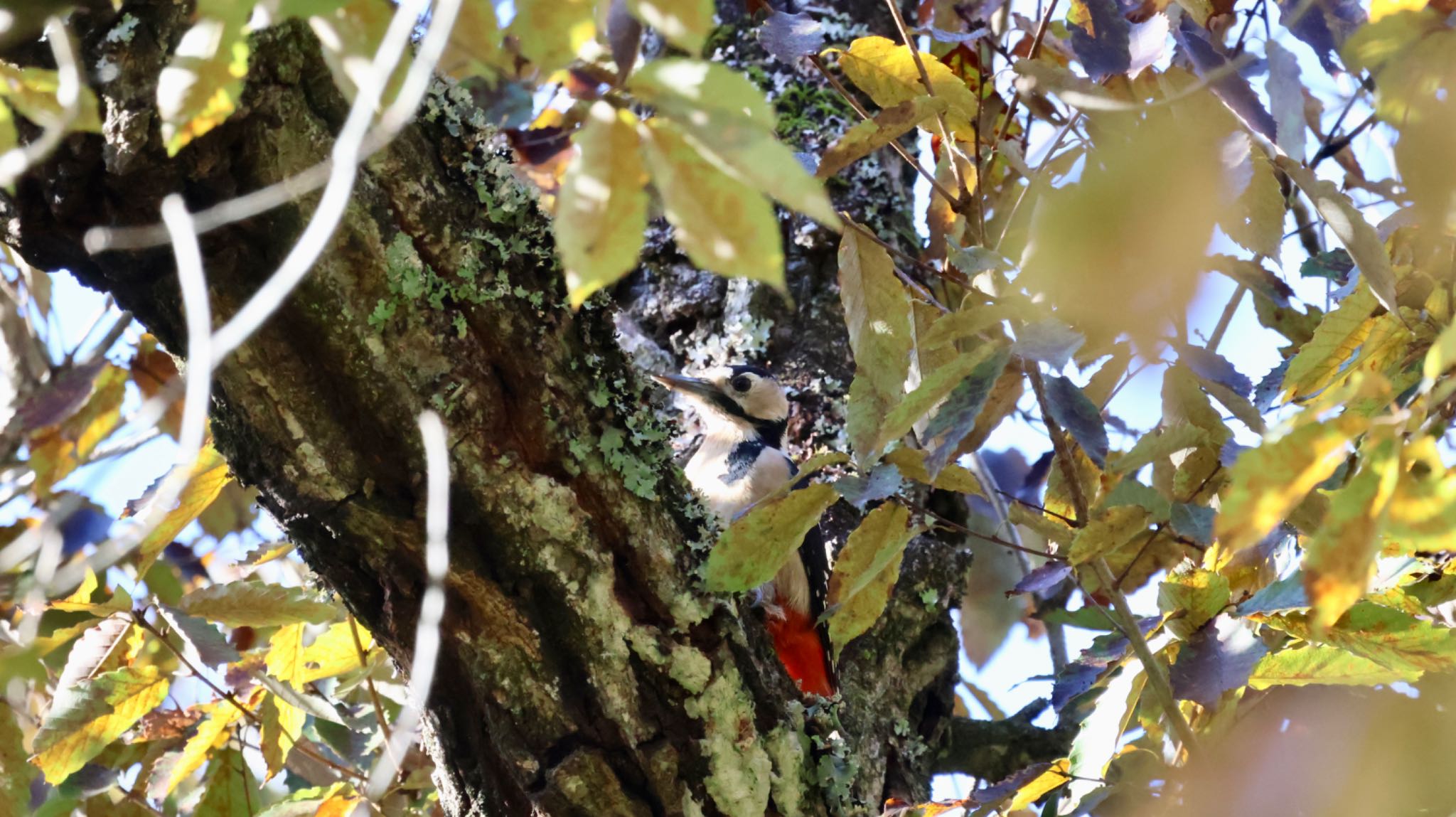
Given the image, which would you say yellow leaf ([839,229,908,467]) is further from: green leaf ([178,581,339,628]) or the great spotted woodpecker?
the great spotted woodpecker

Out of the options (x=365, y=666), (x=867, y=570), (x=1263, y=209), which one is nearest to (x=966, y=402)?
(x=867, y=570)

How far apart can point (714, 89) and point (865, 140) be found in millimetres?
901

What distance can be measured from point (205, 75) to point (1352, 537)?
3.15 ft

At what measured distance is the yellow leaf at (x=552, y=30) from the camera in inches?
34.6

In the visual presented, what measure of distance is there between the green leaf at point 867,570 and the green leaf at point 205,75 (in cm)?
101

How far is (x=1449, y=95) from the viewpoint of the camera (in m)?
1.27

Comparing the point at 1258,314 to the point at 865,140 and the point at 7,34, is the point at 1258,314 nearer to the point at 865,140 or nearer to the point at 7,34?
the point at 865,140

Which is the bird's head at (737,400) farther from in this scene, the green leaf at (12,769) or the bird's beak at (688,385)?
the green leaf at (12,769)

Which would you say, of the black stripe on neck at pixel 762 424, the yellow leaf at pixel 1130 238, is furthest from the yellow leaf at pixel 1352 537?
the black stripe on neck at pixel 762 424

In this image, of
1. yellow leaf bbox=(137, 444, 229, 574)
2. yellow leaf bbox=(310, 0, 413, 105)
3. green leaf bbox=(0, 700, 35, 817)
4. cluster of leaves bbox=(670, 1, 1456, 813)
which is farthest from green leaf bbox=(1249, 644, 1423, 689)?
green leaf bbox=(0, 700, 35, 817)

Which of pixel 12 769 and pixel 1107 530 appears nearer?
pixel 1107 530

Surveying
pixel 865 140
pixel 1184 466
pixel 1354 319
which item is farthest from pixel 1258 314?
pixel 865 140

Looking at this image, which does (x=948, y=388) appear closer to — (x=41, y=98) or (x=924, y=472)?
(x=924, y=472)

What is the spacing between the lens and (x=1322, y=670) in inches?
58.9
